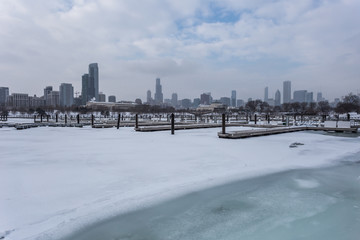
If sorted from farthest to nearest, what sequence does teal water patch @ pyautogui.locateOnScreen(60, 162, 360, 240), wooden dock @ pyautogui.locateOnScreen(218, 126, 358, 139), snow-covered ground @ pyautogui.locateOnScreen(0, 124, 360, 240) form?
wooden dock @ pyautogui.locateOnScreen(218, 126, 358, 139) → snow-covered ground @ pyautogui.locateOnScreen(0, 124, 360, 240) → teal water patch @ pyautogui.locateOnScreen(60, 162, 360, 240)

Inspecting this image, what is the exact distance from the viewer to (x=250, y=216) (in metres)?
5.09

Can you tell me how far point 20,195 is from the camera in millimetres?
5539

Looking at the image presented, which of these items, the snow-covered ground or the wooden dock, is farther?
the wooden dock

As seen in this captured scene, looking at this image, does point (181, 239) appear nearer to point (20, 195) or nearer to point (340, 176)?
point (20, 195)

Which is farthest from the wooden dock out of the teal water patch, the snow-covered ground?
the teal water patch

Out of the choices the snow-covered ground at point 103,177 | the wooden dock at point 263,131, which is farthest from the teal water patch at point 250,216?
the wooden dock at point 263,131

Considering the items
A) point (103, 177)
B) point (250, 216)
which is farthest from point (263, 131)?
point (250, 216)

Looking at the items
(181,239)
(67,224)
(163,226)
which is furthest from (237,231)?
(67,224)

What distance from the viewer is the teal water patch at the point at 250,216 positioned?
14.3 ft

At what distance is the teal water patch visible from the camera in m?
4.37

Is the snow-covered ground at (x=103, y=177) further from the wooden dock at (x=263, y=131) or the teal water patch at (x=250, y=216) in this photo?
the wooden dock at (x=263, y=131)

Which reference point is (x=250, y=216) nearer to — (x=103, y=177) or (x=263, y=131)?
(x=103, y=177)

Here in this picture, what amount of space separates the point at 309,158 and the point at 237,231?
742cm

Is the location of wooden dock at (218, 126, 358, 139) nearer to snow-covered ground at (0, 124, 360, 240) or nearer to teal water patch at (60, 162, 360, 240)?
snow-covered ground at (0, 124, 360, 240)
